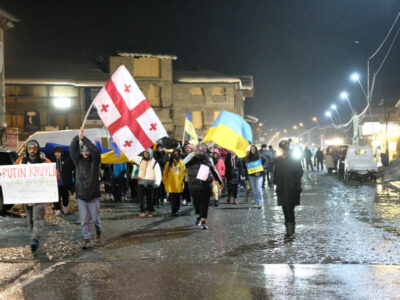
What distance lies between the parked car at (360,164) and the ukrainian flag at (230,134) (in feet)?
44.0

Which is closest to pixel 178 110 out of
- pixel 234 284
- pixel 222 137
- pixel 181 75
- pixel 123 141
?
pixel 181 75

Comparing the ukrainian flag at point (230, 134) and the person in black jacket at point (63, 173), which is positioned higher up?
the ukrainian flag at point (230, 134)

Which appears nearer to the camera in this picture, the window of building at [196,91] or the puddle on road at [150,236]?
the puddle on road at [150,236]

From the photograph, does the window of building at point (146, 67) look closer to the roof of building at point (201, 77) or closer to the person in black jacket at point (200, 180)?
the roof of building at point (201, 77)

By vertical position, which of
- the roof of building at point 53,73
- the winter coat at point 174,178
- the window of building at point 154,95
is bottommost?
the winter coat at point 174,178

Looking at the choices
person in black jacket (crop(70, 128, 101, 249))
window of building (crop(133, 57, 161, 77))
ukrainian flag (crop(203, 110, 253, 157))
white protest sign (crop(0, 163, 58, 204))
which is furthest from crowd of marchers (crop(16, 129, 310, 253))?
window of building (crop(133, 57, 161, 77))

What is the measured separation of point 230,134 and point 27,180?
7.81 metres

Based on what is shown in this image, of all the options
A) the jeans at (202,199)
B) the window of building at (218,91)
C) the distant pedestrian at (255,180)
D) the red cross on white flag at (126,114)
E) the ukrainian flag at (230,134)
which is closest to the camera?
the red cross on white flag at (126,114)

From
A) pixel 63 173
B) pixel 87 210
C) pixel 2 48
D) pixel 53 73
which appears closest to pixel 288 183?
pixel 87 210

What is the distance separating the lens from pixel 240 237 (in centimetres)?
970

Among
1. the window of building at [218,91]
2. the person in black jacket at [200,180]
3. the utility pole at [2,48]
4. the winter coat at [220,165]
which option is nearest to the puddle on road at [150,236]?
the person in black jacket at [200,180]

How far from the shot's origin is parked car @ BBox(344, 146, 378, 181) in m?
27.5

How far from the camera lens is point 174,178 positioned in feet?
45.3

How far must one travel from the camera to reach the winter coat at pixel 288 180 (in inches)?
384
